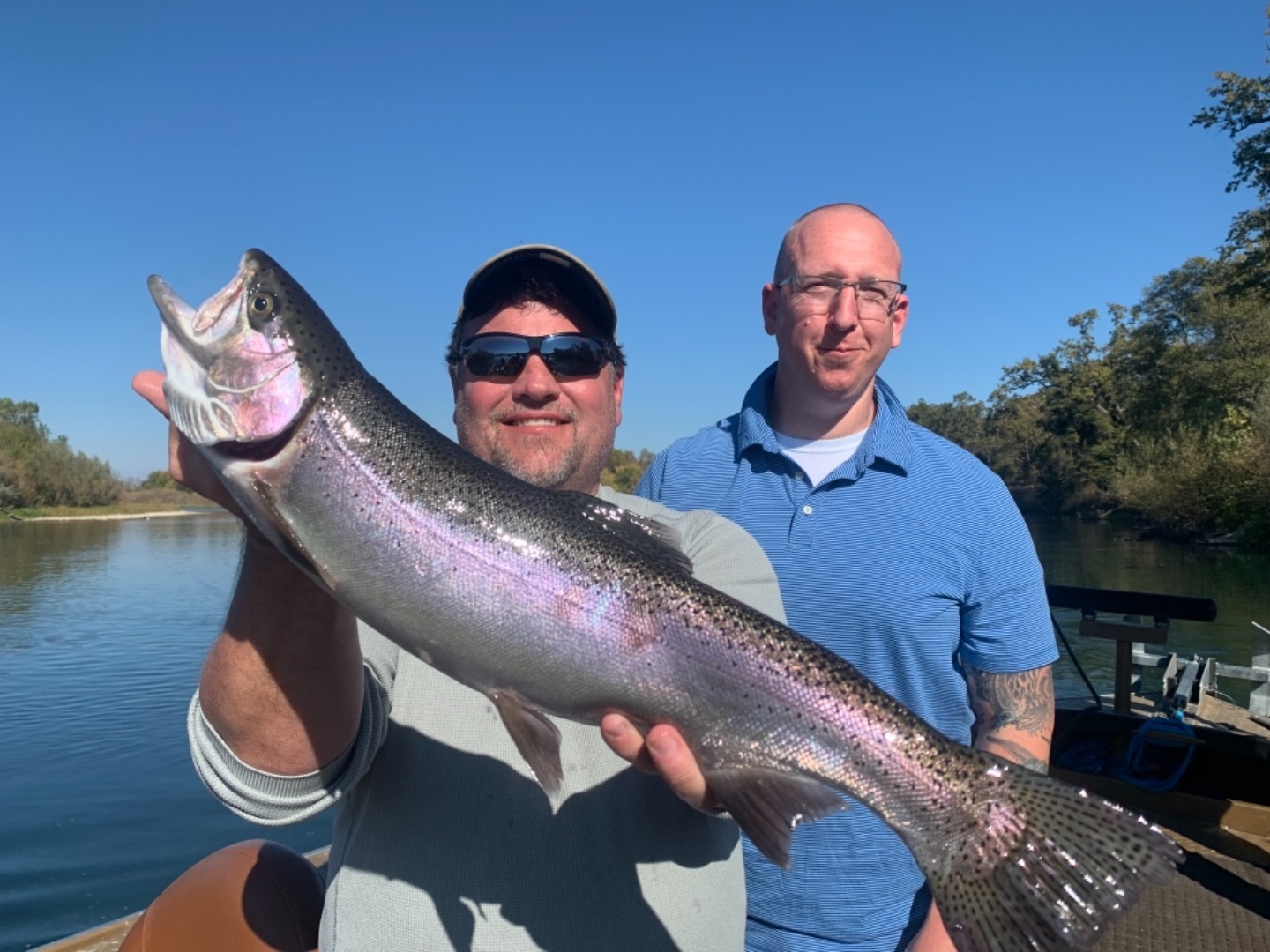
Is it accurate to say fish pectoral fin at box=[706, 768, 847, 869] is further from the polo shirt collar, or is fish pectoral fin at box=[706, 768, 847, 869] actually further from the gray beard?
the polo shirt collar

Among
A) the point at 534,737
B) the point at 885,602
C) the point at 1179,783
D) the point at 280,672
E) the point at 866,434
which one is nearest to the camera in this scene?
the point at 280,672

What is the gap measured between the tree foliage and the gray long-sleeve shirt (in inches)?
3912

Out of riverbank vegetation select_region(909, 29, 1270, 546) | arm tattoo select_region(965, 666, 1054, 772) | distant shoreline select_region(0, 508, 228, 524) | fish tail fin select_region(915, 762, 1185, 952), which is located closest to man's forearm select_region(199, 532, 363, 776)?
fish tail fin select_region(915, 762, 1185, 952)

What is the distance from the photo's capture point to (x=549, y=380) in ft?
10.7

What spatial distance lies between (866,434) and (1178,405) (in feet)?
216

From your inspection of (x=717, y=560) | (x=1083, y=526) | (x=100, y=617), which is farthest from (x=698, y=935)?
(x=1083, y=526)

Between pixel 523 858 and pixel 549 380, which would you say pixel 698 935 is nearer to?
pixel 523 858

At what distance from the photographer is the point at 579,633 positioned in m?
2.46

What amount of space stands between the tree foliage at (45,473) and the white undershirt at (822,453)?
3906 inches

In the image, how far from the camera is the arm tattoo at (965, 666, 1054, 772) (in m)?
3.54

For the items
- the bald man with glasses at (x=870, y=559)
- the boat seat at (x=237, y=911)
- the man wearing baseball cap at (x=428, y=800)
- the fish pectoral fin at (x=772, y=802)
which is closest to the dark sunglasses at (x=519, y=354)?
the bald man with glasses at (x=870, y=559)

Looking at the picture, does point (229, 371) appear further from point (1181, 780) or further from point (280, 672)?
point (1181, 780)

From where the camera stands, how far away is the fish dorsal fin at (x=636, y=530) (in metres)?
2.67

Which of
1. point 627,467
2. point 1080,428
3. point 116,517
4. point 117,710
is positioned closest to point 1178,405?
point 1080,428
